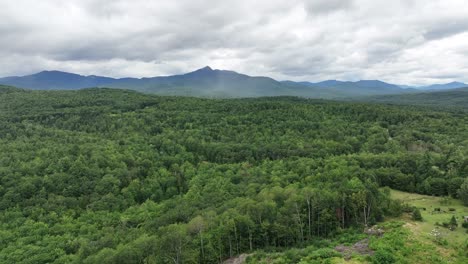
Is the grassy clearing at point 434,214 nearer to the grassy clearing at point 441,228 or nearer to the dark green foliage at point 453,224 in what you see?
the grassy clearing at point 441,228

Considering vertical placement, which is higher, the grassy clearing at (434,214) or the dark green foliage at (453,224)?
the dark green foliage at (453,224)

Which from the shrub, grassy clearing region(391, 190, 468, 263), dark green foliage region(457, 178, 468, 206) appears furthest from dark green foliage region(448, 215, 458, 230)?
the shrub

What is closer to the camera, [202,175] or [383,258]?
[383,258]

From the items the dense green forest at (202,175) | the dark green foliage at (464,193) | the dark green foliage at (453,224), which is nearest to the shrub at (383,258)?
the dense green forest at (202,175)

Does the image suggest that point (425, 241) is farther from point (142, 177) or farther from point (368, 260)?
point (142, 177)

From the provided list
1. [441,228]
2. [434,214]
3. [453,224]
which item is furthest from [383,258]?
[434,214]

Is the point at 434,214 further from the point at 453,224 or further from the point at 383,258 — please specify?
the point at 383,258

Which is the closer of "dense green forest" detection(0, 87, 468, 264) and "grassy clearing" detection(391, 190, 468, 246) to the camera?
"grassy clearing" detection(391, 190, 468, 246)

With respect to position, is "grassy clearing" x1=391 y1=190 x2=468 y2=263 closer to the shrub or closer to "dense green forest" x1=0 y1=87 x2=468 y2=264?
"dense green forest" x1=0 y1=87 x2=468 y2=264

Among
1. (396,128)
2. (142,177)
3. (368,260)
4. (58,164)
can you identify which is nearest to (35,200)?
(58,164)
